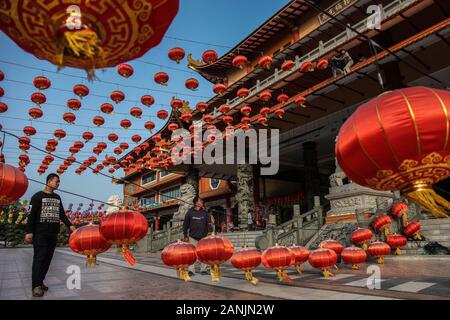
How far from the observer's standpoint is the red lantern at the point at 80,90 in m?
9.55

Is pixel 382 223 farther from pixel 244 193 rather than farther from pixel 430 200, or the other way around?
pixel 244 193

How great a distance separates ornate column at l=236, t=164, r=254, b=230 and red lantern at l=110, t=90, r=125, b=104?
7922mm

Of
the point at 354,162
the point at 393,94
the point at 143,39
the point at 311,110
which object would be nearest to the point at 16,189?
the point at 143,39

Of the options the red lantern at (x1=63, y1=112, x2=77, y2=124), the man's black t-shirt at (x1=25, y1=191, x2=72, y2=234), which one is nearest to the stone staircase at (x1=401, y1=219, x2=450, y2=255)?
the man's black t-shirt at (x1=25, y1=191, x2=72, y2=234)

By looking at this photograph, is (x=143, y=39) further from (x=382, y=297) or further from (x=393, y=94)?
(x=382, y=297)

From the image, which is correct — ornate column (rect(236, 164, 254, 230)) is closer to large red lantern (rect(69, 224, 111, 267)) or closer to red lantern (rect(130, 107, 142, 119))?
red lantern (rect(130, 107, 142, 119))

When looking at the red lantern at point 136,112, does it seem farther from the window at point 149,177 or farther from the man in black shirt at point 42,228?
the window at point 149,177

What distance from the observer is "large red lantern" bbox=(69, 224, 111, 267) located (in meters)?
4.05

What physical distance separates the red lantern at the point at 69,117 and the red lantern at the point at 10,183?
23.8 ft

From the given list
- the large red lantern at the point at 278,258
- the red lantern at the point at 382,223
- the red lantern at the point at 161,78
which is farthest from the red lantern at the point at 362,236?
the red lantern at the point at 161,78

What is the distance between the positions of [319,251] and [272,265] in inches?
41.3

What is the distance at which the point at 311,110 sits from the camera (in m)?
13.6

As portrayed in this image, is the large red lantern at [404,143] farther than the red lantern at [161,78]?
No

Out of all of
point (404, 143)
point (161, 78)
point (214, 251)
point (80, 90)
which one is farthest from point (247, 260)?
point (80, 90)
